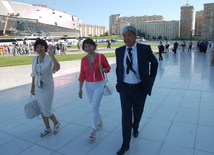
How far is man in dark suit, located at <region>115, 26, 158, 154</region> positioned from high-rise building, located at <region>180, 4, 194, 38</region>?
383 feet

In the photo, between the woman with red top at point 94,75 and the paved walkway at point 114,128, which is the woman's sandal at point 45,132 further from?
the woman with red top at point 94,75

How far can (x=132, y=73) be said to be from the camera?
2.51 meters

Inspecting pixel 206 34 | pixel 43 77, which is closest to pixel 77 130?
pixel 43 77

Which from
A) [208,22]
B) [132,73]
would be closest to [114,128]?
[132,73]

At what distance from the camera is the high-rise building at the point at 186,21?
107 metres

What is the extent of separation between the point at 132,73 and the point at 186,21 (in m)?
120

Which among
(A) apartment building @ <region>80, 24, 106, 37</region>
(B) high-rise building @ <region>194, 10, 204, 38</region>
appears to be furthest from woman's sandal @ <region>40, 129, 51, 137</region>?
(B) high-rise building @ <region>194, 10, 204, 38</region>

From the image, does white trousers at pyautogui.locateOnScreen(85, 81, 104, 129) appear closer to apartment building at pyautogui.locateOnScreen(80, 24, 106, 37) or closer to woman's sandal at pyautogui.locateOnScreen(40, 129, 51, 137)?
woman's sandal at pyautogui.locateOnScreen(40, 129, 51, 137)

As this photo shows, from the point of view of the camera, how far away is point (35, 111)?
316cm

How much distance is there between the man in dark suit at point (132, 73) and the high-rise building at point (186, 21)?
116605 millimetres

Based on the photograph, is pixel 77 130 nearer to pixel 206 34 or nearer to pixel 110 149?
pixel 110 149

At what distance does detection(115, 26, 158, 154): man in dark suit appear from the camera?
2.47 m

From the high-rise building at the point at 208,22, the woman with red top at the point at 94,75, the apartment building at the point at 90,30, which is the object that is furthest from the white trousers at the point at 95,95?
the apartment building at the point at 90,30

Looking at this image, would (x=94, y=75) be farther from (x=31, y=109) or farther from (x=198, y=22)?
(x=198, y=22)
